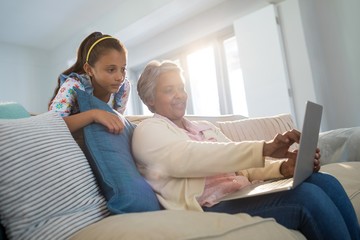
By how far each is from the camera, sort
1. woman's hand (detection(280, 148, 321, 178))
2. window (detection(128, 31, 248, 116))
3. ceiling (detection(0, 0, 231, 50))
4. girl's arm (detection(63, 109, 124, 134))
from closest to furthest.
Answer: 1. girl's arm (detection(63, 109, 124, 134))
2. woman's hand (detection(280, 148, 321, 178))
3. ceiling (detection(0, 0, 231, 50))
4. window (detection(128, 31, 248, 116))

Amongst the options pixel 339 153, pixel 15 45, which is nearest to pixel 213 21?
pixel 339 153

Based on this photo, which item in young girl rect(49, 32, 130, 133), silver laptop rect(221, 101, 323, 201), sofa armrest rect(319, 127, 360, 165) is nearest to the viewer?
silver laptop rect(221, 101, 323, 201)

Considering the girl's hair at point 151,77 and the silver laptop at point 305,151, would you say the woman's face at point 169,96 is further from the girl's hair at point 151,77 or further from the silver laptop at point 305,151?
the silver laptop at point 305,151

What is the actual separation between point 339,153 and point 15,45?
5209 mm

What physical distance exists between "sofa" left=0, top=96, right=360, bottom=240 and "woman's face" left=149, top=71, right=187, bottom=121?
299mm

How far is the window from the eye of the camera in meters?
4.28

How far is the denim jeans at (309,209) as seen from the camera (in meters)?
0.82

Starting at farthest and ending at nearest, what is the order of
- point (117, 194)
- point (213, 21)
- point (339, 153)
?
point (213, 21) < point (339, 153) < point (117, 194)

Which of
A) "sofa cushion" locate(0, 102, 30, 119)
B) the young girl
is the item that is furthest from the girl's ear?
"sofa cushion" locate(0, 102, 30, 119)

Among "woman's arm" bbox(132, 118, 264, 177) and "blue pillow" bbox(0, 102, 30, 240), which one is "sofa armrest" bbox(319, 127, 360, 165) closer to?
"woman's arm" bbox(132, 118, 264, 177)

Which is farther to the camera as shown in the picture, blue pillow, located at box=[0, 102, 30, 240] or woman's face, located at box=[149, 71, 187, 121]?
woman's face, located at box=[149, 71, 187, 121]

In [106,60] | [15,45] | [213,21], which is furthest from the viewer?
[15,45]

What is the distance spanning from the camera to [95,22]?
4.55m

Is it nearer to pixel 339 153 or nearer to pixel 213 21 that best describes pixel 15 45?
pixel 213 21
